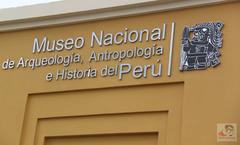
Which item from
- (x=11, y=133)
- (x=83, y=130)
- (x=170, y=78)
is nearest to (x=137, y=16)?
(x=170, y=78)

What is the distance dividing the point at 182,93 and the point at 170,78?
319 mm

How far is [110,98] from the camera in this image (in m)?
10.5

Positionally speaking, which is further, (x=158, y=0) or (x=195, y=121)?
(x=158, y=0)

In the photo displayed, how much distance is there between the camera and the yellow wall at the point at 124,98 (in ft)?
31.3

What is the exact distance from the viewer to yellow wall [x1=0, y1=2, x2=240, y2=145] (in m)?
9.53

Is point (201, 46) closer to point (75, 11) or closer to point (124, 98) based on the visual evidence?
point (124, 98)

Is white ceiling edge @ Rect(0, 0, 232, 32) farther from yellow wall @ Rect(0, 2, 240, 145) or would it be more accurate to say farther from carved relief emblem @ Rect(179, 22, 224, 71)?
carved relief emblem @ Rect(179, 22, 224, 71)

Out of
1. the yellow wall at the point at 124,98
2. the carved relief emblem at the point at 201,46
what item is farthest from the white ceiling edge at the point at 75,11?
the carved relief emblem at the point at 201,46

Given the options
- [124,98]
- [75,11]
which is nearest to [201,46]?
[124,98]

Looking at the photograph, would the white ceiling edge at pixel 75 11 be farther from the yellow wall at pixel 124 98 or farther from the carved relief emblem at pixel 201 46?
the carved relief emblem at pixel 201 46

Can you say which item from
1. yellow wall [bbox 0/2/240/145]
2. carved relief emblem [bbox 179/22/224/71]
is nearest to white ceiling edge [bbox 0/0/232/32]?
yellow wall [bbox 0/2/240/145]

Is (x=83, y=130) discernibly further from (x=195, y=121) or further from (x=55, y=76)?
(x=195, y=121)

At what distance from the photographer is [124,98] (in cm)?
1033

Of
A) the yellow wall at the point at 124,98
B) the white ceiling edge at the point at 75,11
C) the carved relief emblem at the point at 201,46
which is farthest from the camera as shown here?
the white ceiling edge at the point at 75,11
